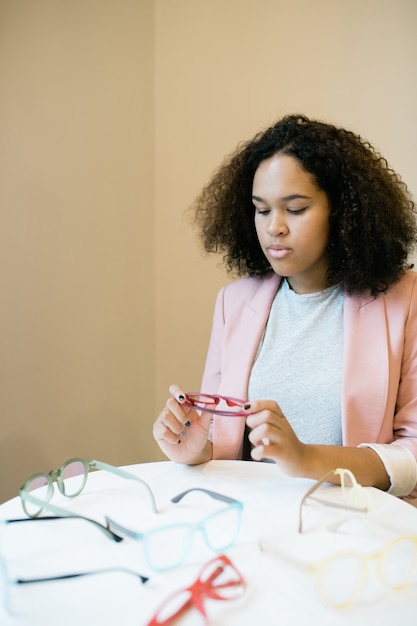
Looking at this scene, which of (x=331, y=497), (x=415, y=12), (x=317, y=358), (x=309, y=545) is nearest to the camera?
(x=309, y=545)

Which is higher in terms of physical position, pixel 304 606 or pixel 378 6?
pixel 378 6

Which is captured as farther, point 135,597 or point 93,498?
point 93,498

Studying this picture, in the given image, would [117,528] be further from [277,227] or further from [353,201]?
[353,201]

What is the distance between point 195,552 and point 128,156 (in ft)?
4.88

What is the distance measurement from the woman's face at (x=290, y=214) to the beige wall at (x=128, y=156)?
0.68 m

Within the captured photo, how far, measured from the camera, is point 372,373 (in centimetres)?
110

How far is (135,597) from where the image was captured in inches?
23.8

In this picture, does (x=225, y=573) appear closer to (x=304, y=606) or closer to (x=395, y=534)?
(x=304, y=606)

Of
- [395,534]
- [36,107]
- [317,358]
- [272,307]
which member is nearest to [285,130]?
[272,307]

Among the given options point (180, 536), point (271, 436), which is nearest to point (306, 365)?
point (271, 436)

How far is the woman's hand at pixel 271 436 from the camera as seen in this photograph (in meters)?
0.85

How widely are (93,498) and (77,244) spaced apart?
38.7 inches

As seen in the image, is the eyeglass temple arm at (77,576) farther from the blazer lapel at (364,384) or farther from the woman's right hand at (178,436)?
the blazer lapel at (364,384)

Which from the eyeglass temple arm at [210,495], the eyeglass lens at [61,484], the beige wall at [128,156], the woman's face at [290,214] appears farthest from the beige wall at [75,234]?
the eyeglass temple arm at [210,495]
